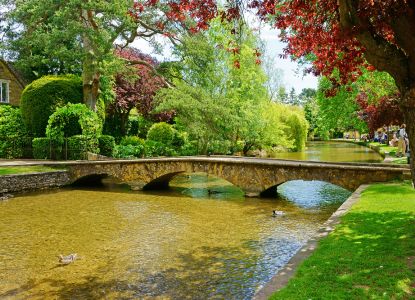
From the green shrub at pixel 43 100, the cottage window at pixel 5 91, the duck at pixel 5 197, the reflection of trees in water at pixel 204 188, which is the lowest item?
the reflection of trees in water at pixel 204 188

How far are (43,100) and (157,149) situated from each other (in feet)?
31.1

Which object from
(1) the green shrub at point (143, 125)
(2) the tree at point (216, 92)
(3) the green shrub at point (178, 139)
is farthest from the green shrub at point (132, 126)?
(2) the tree at point (216, 92)

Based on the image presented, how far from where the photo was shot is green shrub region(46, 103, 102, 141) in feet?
93.5

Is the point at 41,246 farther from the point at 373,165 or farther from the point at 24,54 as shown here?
the point at 24,54

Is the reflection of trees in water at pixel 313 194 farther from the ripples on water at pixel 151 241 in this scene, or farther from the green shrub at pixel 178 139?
the green shrub at pixel 178 139

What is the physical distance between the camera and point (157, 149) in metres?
33.1

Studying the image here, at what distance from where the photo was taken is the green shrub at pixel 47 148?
28581 millimetres

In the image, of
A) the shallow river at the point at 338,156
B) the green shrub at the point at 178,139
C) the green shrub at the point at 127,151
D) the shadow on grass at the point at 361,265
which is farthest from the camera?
the shallow river at the point at 338,156

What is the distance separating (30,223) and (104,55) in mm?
14345

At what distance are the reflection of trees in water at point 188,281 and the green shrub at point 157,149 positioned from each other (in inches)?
865

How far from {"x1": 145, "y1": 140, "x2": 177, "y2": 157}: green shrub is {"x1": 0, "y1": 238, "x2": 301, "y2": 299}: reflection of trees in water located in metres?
22.0

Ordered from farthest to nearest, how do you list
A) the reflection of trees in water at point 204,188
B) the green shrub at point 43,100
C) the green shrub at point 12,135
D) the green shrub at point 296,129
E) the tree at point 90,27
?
the green shrub at point 296,129 → the green shrub at point 12,135 → the green shrub at point 43,100 → the tree at point 90,27 → the reflection of trees in water at point 204,188

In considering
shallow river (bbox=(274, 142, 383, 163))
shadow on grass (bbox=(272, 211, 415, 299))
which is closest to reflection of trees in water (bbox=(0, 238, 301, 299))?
shadow on grass (bbox=(272, 211, 415, 299))

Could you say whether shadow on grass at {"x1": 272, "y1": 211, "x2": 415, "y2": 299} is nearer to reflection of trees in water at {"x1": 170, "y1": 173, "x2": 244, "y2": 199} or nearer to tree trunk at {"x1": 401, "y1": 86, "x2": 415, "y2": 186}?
tree trunk at {"x1": 401, "y1": 86, "x2": 415, "y2": 186}
